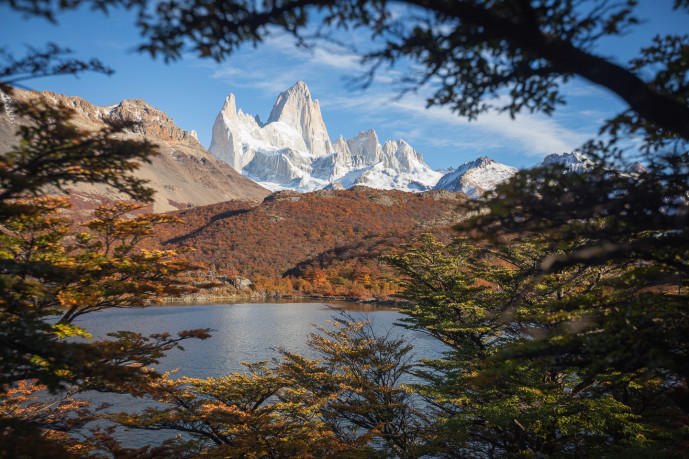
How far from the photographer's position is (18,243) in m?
5.48

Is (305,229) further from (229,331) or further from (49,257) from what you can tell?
(49,257)

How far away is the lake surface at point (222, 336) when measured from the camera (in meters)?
17.9

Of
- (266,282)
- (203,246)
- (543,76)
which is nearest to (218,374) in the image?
(543,76)

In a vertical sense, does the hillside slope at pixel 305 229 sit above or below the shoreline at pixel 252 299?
above

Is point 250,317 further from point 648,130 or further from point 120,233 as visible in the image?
point 648,130

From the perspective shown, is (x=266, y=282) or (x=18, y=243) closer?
(x=18, y=243)

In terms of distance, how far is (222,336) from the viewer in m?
31.2

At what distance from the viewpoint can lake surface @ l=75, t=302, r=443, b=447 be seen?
58.9ft

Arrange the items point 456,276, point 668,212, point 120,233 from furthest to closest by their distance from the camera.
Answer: point 456,276, point 120,233, point 668,212

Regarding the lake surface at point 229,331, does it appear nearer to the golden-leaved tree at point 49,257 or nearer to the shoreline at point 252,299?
the golden-leaved tree at point 49,257

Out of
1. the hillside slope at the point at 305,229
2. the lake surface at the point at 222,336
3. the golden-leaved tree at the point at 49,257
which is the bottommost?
the lake surface at the point at 222,336

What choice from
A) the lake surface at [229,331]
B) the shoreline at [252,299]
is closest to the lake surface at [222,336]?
the lake surface at [229,331]

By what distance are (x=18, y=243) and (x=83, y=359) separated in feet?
10.5

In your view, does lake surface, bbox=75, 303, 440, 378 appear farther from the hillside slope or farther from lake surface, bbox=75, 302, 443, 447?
the hillside slope
